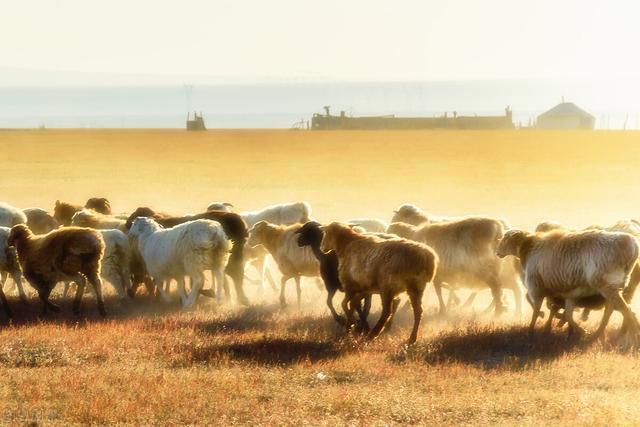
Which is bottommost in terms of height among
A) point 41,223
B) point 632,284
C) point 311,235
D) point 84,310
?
point 84,310

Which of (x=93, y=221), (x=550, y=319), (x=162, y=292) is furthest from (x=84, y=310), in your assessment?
(x=550, y=319)

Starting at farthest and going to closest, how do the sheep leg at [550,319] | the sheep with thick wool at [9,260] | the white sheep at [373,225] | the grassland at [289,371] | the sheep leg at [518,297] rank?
the white sheep at [373,225] → the sheep with thick wool at [9,260] → the sheep leg at [518,297] → the sheep leg at [550,319] → the grassland at [289,371]

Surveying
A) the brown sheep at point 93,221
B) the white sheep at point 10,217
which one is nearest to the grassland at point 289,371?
the brown sheep at point 93,221

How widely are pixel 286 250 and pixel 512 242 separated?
433 centimetres

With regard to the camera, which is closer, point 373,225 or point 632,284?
point 632,284

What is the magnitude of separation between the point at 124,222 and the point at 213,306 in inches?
140

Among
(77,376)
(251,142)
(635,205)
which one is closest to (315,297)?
(77,376)

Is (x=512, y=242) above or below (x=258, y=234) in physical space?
above

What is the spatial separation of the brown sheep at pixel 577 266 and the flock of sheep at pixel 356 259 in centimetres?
2

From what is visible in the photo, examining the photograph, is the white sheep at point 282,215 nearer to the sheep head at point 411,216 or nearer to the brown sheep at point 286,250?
the sheep head at point 411,216

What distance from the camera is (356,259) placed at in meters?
14.1

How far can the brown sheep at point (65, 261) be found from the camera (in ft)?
52.1

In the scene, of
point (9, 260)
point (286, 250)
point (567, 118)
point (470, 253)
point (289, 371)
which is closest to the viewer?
point (289, 371)

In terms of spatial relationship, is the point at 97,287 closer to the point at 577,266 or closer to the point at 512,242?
the point at 512,242
